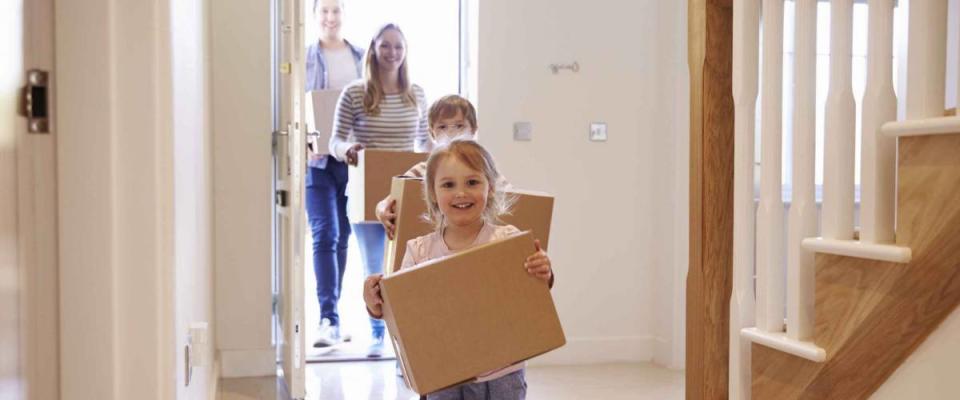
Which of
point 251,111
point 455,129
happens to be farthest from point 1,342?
point 251,111

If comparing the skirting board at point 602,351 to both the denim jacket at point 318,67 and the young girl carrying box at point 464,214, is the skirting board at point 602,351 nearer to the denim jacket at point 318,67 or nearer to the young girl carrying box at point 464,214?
the denim jacket at point 318,67

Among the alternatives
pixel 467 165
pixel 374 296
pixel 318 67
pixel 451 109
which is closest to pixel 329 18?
pixel 318 67

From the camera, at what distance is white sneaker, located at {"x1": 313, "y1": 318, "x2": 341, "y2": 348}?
4.16 metres

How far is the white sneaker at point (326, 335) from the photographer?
4.16 meters

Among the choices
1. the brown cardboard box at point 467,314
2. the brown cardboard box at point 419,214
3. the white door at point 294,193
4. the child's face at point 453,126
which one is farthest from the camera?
the white door at point 294,193

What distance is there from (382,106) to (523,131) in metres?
0.68

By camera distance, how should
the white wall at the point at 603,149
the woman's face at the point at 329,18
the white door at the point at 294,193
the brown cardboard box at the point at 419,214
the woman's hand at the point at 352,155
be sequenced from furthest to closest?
1. the woman's face at the point at 329,18
2. the white wall at the point at 603,149
3. the woman's hand at the point at 352,155
4. the white door at the point at 294,193
5. the brown cardboard box at the point at 419,214

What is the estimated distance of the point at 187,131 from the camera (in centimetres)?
213

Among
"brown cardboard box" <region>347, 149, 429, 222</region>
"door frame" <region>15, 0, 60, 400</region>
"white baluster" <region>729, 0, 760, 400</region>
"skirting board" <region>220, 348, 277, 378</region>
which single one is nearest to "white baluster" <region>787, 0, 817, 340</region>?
"white baluster" <region>729, 0, 760, 400</region>

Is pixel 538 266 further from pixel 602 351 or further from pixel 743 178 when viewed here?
pixel 602 351

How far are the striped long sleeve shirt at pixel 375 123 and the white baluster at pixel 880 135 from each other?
7.45 feet

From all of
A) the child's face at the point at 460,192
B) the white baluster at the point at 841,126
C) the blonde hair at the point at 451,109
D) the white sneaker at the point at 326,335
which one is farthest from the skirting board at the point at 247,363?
the white baluster at the point at 841,126

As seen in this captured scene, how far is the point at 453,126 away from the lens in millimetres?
2902

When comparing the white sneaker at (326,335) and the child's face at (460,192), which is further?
the white sneaker at (326,335)
